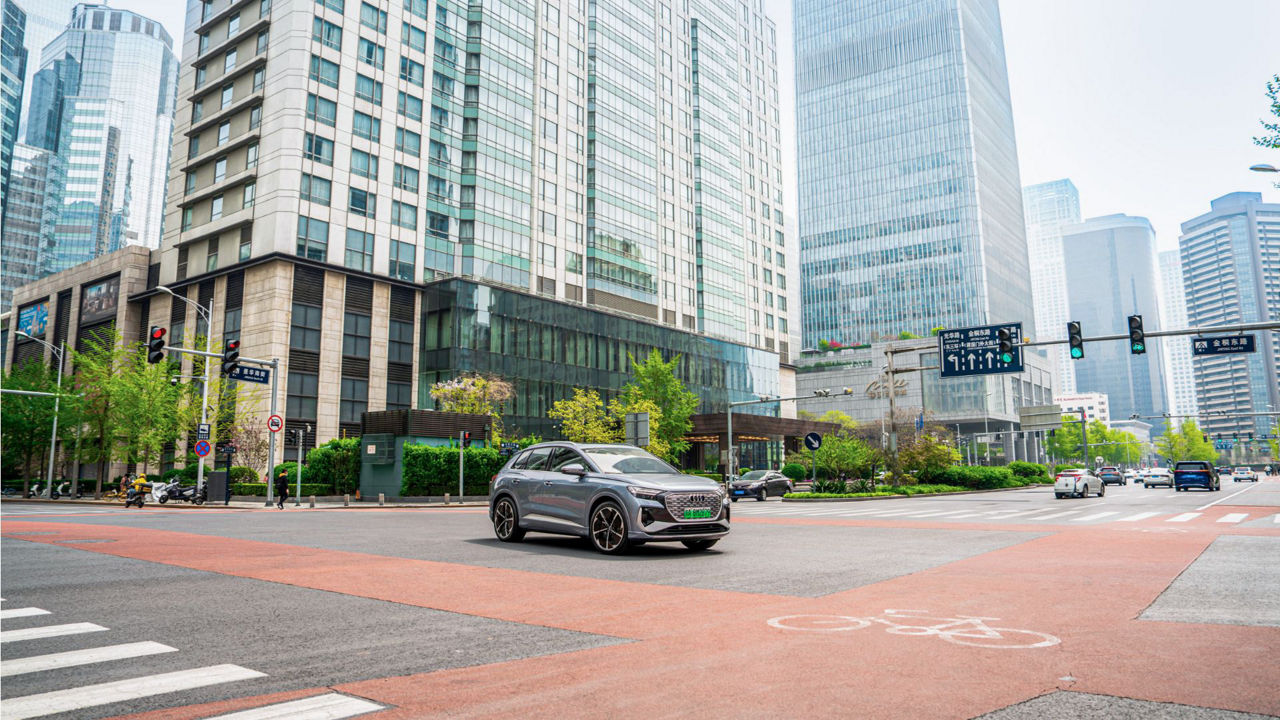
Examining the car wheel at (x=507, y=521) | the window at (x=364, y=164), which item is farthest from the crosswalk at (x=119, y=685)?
the window at (x=364, y=164)

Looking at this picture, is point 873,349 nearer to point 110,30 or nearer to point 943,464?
point 943,464

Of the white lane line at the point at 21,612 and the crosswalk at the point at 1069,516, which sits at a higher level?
the white lane line at the point at 21,612

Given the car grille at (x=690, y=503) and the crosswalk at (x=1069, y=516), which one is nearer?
the car grille at (x=690, y=503)

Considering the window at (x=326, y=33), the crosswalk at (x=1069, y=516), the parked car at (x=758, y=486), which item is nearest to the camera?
the crosswalk at (x=1069, y=516)

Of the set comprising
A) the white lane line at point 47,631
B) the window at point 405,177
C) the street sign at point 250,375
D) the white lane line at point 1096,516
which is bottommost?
the white lane line at point 1096,516

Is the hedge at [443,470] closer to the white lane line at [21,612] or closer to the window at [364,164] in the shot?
the window at [364,164]

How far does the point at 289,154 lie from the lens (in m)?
46.2

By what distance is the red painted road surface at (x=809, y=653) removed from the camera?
3893mm

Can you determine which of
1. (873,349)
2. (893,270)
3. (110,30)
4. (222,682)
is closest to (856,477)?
(222,682)

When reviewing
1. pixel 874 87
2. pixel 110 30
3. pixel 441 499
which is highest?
pixel 110 30

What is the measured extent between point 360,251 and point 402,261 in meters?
3.14

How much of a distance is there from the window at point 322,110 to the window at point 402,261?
8.54m

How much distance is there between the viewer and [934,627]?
596cm

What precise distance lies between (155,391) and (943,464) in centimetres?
4556
